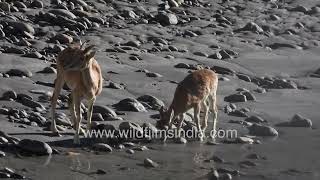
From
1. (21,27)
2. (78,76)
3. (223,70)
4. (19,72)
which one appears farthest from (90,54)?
(21,27)

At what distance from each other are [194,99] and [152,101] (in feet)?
6.42

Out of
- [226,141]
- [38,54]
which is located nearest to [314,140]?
[226,141]

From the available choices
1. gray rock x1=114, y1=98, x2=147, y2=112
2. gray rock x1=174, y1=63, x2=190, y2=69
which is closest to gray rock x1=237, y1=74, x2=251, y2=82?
gray rock x1=174, y1=63, x2=190, y2=69

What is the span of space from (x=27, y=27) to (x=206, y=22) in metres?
→ 7.22

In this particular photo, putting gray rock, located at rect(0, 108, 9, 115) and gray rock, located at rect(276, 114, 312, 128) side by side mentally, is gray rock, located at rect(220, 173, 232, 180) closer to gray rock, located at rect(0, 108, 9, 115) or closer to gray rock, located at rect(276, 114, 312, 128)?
gray rock, located at rect(276, 114, 312, 128)

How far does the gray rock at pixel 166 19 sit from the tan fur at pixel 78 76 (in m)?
11.9

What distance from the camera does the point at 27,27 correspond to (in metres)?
20.1

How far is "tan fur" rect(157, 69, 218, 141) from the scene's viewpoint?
12.8 m

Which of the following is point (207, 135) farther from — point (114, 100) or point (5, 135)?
point (5, 135)

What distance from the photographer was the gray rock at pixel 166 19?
79.3 feet

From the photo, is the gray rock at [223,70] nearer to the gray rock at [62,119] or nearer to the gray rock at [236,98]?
the gray rock at [236,98]

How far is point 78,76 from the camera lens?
12.1 metres

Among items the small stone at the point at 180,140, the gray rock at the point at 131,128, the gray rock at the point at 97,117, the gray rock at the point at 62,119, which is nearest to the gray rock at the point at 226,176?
the small stone at the point at 180,140

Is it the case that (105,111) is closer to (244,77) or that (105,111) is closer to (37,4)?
(244,77)
